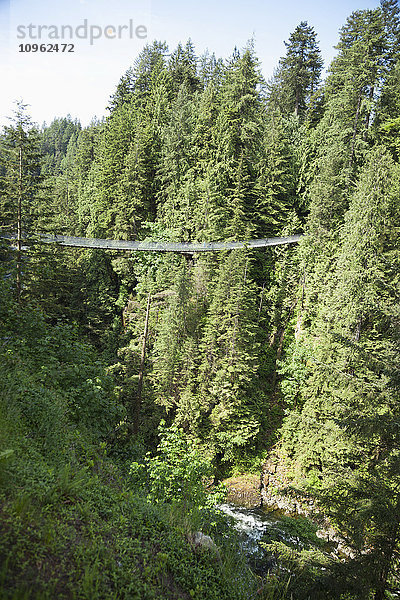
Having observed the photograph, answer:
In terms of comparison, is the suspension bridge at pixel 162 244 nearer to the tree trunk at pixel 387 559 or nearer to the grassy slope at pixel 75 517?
the grassy slope at pixel 75 517

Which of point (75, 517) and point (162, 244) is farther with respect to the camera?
point (162, 244)

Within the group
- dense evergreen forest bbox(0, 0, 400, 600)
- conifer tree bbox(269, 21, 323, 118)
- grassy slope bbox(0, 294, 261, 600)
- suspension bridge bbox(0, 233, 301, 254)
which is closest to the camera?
grassy slope bbox(0, 294, 261, 600)

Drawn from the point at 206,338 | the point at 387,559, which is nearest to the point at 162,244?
the point at 206,338

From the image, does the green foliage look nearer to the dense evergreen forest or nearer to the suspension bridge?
the dense evergreen forest

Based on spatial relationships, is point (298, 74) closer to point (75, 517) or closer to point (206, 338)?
point (206, 338)

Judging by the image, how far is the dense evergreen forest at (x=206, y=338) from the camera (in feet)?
13.5

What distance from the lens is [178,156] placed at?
2600 cm

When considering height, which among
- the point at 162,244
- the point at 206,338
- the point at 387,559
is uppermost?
the point at 162,244

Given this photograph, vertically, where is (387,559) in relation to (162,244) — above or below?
below

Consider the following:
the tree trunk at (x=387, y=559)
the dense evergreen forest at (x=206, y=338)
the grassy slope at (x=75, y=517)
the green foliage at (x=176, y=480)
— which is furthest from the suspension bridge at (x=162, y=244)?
Answer: the tree trunk at (x=387, y=559)

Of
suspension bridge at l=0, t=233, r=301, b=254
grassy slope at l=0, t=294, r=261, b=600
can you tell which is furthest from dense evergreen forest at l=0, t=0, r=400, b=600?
suspension bridge at l=0, t=233, r=301, b=254

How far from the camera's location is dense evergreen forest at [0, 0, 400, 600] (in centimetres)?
413

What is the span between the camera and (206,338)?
647 inches

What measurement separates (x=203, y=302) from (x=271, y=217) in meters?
10.3
